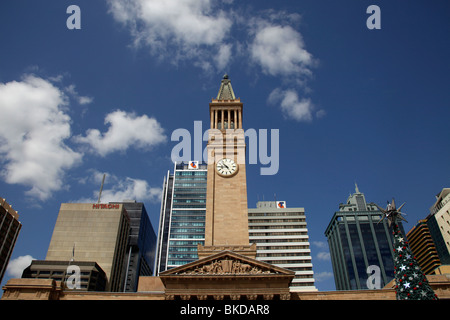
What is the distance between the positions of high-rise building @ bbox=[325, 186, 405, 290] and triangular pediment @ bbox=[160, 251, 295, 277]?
118m

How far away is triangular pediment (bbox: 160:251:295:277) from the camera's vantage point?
3559 cm

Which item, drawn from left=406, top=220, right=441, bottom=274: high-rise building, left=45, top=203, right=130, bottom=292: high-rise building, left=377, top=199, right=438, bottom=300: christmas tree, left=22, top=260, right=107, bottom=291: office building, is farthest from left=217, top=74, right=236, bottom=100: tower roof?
left=406, top=220, right=441, bottom=274: high-rise building

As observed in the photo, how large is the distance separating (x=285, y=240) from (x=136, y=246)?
88.4m

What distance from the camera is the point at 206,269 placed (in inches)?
1426

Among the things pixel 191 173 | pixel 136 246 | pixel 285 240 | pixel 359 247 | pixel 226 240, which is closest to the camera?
pixel 226 240

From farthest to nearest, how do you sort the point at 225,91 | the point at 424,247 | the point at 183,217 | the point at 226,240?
the point at 424,247 → the point at 183,217 → the point at 225,91 → the point at 226,240

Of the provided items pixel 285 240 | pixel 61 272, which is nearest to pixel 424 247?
pixel 285 240

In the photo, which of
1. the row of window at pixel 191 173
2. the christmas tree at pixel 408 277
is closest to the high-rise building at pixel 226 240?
the christmas tree at pixel 408 277

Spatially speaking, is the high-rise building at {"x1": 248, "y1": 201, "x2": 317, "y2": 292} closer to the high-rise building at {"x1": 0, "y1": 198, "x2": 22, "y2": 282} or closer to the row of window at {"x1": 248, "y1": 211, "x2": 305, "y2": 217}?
the row of window at {"x1": 248, "y1": 211, "x2": 305, "y2": 217}

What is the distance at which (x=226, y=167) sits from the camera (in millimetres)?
50219

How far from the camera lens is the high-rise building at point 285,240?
98625 millimetres

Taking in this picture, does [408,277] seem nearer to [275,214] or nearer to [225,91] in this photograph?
[225,91]

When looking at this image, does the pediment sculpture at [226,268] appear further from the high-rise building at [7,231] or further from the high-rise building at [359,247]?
the high-rise building at [7,231]
